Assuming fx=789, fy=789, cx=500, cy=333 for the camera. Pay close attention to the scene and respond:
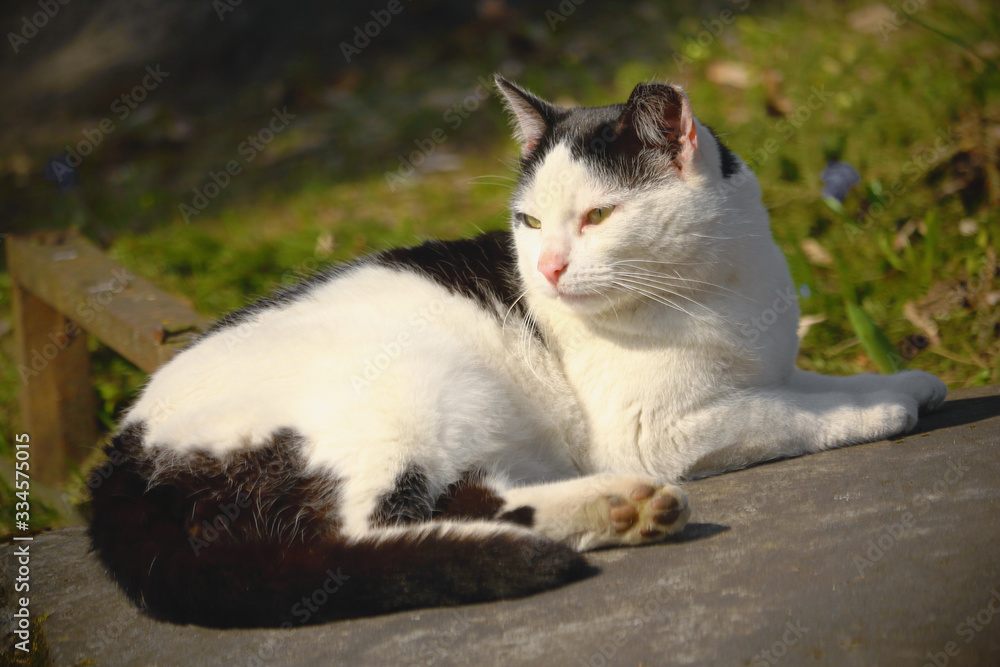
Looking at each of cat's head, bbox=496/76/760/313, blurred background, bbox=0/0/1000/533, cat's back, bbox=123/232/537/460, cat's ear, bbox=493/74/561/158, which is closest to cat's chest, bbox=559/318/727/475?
cat's head, bbox=496/76/760/313

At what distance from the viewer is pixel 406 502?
1.82 m

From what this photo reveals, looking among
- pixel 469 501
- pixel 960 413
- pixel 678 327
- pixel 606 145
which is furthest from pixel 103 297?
pixel 960 413

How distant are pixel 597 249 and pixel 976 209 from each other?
95.2 inches

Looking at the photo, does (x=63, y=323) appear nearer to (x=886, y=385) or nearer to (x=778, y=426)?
(x=778, y=426)

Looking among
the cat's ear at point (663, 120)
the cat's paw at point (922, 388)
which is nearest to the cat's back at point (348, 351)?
the cat's ear at point (663, 120)

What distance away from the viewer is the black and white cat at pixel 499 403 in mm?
1664

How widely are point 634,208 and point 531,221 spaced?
32cm

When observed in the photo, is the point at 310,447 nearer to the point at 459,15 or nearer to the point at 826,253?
the point at 826,253

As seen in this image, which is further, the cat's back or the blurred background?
the blurred background

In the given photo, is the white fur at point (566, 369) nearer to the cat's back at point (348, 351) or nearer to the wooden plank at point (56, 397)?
the cat's back at point (348, 351)

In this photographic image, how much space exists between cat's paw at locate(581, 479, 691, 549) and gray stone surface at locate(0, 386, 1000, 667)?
0.13 ft

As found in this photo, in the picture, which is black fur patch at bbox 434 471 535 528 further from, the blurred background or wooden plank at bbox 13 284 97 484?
wooden plank at bbox 13 284 97 484

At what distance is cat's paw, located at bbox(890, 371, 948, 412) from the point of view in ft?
7.53

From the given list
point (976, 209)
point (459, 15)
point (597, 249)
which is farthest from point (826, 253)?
point (459, 15)
